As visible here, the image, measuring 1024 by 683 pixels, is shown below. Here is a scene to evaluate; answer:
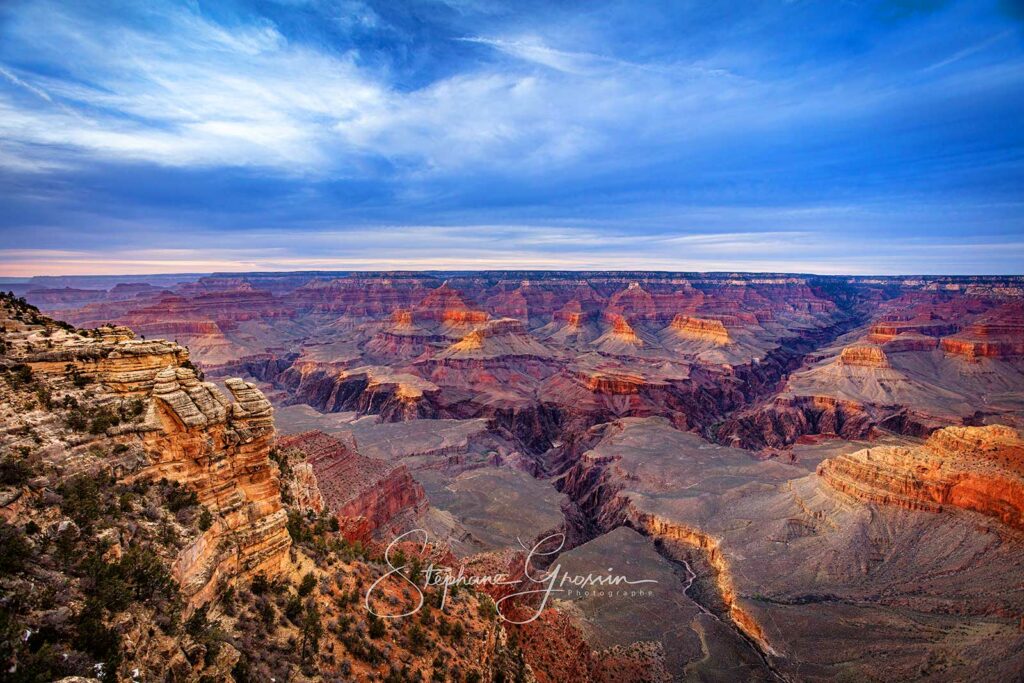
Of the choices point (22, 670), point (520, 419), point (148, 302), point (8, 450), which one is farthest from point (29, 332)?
point (148, 302)

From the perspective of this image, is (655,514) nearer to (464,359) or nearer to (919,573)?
(919,573)

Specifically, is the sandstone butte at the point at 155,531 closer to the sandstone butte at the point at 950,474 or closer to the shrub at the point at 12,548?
the shrub at the point at 12,548

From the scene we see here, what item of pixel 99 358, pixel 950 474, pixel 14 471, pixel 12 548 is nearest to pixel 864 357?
pixel 950 474

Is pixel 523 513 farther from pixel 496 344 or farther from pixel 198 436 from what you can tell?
A: pixel 496 344

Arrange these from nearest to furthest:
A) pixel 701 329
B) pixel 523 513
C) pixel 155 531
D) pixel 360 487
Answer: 1. pixel 155 531
2. pixel 360 487
3. pixel 523 513
4. pixel 701 329
